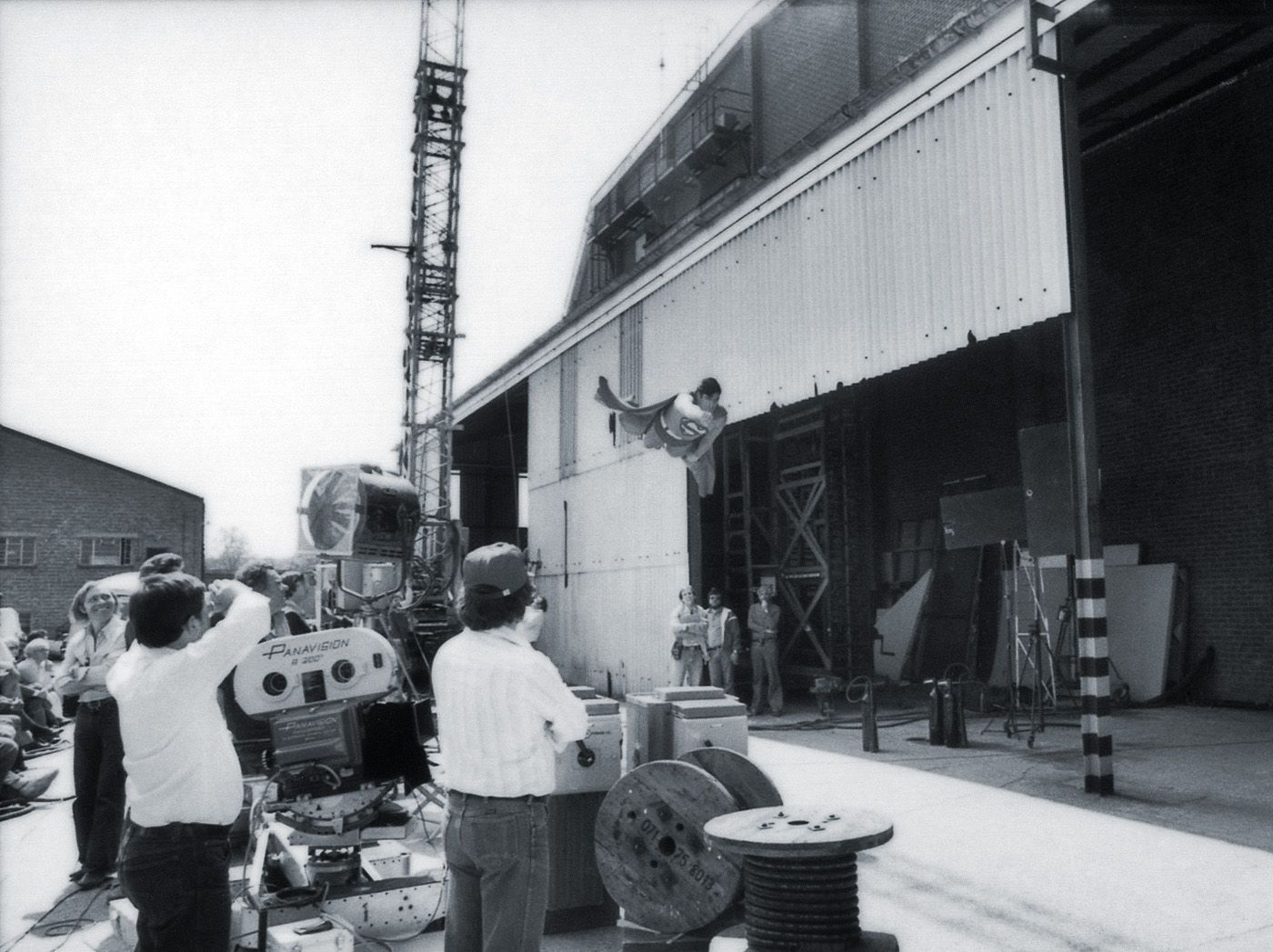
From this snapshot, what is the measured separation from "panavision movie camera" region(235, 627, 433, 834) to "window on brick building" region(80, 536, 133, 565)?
97.4 ft

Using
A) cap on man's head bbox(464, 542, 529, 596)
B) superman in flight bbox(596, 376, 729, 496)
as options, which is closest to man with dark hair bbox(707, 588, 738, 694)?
superman in flight bbox(596, 376, 729, 496)

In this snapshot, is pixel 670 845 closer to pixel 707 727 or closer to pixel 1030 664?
pixel 707 727

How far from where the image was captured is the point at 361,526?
5.68m

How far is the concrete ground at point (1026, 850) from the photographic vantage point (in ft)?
15.1

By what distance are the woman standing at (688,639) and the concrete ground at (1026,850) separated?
293 cm

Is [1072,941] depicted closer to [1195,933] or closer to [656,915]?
[1195,933]

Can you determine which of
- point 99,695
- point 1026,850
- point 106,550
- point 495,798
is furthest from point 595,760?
point 106,550

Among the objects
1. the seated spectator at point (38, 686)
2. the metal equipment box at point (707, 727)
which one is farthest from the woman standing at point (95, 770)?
the seated spectator at point (38, 686)

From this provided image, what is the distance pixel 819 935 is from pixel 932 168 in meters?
7.49

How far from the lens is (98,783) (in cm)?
577

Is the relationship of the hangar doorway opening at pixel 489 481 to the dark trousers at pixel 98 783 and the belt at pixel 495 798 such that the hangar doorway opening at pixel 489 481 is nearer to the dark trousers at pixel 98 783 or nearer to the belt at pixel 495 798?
the dark trousers at pixel 98 783

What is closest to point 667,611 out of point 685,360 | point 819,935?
point 685,360

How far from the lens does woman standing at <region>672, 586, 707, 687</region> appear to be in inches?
514

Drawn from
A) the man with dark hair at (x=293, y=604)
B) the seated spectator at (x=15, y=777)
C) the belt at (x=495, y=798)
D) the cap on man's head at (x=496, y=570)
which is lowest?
the seated spectator at (x=15, y=777)
